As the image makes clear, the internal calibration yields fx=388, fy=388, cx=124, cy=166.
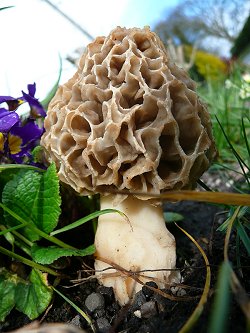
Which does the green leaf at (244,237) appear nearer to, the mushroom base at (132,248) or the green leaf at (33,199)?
the mushroom base at (132,248)

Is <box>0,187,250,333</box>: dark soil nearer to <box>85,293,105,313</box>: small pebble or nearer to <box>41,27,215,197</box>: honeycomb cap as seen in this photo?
<box>85,293,105,313</box>: small pebble

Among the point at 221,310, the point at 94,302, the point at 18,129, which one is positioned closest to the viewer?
the point at 221,310

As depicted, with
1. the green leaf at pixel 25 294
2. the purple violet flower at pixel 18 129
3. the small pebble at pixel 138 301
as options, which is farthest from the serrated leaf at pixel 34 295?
the purple violet flower at pixel 18 129

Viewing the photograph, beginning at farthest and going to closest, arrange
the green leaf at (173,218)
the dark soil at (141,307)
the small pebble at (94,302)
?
the green leaf at (173,218) < the small pebble at (94,302) < the dark soil at (141,307)

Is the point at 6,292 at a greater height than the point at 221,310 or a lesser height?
lesser

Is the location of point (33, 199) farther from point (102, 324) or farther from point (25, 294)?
point (102, 324)

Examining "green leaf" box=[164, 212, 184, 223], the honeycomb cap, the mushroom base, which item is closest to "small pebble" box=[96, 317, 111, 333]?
the mushroom base

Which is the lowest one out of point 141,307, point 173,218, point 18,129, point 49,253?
point 173,218

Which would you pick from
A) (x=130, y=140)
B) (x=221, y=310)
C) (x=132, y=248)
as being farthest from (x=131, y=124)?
(x=221, y=310)
